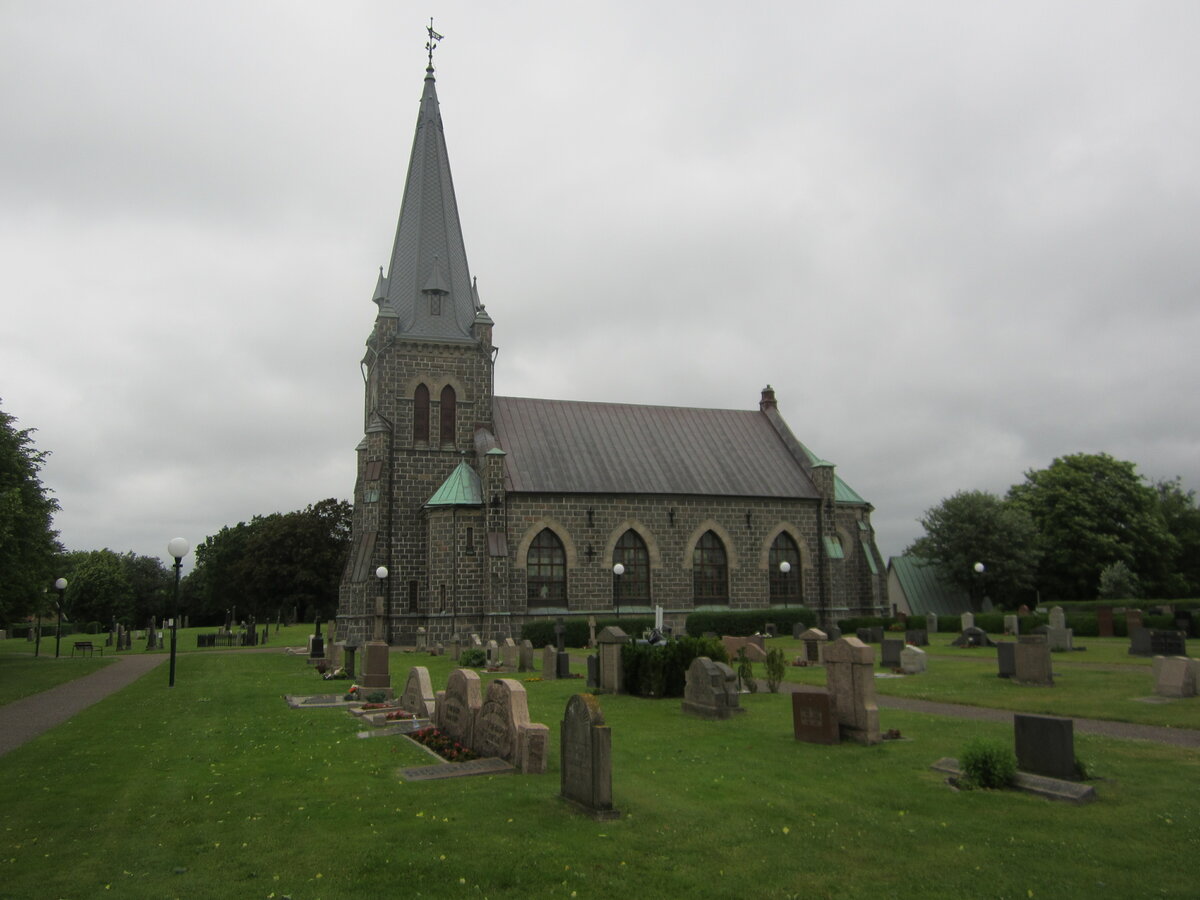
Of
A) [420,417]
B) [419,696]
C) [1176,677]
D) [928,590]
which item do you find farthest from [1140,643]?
[420,417]

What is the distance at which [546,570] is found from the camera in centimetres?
3578

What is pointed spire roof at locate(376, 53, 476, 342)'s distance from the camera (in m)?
38.5

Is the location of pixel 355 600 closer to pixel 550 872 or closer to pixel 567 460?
pixel 567 460

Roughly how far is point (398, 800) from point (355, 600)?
25968 millimetres

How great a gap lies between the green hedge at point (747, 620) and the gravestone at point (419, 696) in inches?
798

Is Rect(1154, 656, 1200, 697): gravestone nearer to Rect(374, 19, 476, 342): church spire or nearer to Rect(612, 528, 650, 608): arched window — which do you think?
Rect(612, 528, 650, 608): arched window

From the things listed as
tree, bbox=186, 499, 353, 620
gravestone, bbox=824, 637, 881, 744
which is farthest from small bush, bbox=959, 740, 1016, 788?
tree, bbox=186, 499, 353, 620

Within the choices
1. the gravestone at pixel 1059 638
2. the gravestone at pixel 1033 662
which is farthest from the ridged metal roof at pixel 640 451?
the gravestone at pixel 1033 662

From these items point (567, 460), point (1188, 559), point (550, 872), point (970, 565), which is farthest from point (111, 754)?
point (1188, 559)

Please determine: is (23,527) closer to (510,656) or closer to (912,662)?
(510,656)

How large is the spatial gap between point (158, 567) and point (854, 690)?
4118 inches

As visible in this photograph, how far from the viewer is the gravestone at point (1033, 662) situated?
18.0m

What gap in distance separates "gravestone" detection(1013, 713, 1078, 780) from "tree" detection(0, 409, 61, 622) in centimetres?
2724

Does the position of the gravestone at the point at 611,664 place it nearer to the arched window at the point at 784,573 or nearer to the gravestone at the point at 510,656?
the gravestone at the point at 510,656
